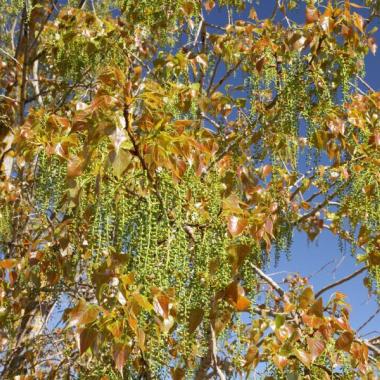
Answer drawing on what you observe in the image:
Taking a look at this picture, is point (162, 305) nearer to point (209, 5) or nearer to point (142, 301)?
point (142, 301)

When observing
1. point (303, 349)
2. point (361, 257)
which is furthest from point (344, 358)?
point (361, 257)

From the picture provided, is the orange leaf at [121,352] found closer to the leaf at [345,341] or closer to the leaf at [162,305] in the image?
the leaf at [162,305]

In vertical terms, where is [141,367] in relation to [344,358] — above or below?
below

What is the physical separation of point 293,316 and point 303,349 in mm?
262

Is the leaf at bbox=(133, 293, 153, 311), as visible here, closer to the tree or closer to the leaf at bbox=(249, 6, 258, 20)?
the tree

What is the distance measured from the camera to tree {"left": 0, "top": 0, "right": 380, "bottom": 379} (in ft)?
5.42

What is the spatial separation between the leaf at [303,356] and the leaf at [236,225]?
58cm

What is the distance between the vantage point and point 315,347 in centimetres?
211

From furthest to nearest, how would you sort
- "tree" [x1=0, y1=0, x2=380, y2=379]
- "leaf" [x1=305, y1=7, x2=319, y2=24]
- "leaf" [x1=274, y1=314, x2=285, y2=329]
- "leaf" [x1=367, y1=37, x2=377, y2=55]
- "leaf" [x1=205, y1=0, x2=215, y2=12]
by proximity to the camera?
1. "leaf" [x1=205, y1=0, x2=215, y2=12]
2. "leaf" [x1=367, y1=37, x2=377, y2=55]
3. "leaf" [x1=305, y1=7, x2=319, y2=24]
4. "leaf" [x1=274, y1=314, x2=285, y2=329]
5. "tree" [x1=0, y1=0, x2=380, y2=379]

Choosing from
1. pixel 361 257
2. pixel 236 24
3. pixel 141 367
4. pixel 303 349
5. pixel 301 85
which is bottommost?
pixel 141 367

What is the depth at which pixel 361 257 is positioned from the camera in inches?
112

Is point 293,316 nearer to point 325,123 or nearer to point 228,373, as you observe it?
point 228,373

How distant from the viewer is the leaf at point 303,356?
2060mm

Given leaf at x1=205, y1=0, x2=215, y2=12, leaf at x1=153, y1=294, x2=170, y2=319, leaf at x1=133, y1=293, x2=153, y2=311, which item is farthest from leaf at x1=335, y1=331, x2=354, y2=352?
leaf at x1=205, y1=0, x2=215, y2=12
